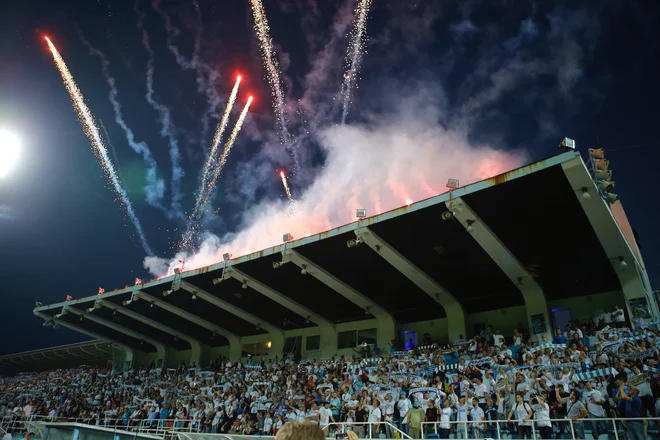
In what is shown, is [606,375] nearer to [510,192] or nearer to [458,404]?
[458,404]

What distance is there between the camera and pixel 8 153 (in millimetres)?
38375

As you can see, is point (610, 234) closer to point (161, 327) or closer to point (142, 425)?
point (142, 425)

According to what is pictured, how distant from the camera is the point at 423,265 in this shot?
20.7 m

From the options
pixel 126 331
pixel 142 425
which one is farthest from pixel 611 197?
pixel 126 331

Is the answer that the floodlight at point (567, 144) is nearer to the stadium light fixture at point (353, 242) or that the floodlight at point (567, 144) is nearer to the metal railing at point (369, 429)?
the stadium light fixture at point (353, 242)

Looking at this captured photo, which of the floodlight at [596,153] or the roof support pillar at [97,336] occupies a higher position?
the floodlight at [596,153]

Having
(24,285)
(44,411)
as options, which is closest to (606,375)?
(44,411)

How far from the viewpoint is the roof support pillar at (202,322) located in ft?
98.9

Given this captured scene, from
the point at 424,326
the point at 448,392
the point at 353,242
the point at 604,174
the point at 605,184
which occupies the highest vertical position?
the point at 604,174

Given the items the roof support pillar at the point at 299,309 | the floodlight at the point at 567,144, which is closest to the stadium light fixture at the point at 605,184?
the floodlight at the point at 567,144

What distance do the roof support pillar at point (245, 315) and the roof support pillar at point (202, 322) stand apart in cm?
369

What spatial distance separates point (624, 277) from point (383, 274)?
1021 cm

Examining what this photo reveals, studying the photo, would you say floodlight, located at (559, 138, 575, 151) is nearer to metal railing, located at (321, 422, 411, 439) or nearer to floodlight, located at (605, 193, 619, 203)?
floodlight, located at (605, 193, 619, 203)

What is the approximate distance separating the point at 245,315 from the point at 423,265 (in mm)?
14536
